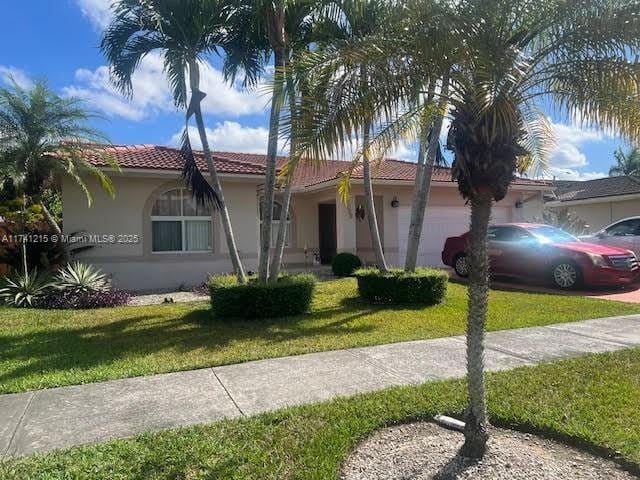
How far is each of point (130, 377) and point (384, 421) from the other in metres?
3.15

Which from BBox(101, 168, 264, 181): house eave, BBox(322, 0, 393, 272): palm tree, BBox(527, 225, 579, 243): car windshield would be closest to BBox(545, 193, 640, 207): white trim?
BBox(527, 225, 579, 243): car windshield

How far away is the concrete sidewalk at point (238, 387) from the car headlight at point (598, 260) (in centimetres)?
487

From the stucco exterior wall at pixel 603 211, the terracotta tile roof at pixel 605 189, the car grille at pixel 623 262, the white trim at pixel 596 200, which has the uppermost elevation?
the terracotta tile roof at pixel 605 189

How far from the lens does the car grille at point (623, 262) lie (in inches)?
468

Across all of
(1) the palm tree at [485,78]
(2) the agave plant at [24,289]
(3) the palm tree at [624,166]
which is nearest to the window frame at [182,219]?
(2) the agave plant at [24,289]

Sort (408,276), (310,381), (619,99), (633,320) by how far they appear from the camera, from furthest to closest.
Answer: (408,276) → (633,320) → (310,381) → (619,99)

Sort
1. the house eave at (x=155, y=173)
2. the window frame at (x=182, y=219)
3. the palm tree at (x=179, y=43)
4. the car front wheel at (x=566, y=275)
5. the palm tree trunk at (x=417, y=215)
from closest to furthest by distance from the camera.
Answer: the palm tree at (x=179, y=43) < the palm tree trunk at (x=417, y=215) < the car front wheel at (x=566, y=275) < the house eave at (x=155, y=173) < the window frame at (x=182, y=219)

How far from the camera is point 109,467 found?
137 inches

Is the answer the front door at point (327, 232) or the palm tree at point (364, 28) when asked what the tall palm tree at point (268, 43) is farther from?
the front door at point (327, 232)

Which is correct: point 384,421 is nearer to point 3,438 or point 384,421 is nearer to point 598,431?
point 598,431

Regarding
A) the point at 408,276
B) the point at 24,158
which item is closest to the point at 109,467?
the point at 408,276

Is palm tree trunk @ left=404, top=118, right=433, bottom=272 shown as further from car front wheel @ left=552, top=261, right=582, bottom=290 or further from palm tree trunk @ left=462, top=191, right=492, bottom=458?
palm tree trunk @ left=462, top=191, right=492, bottom=458

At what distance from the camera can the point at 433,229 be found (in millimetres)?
18094

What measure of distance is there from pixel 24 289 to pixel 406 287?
344 inches
